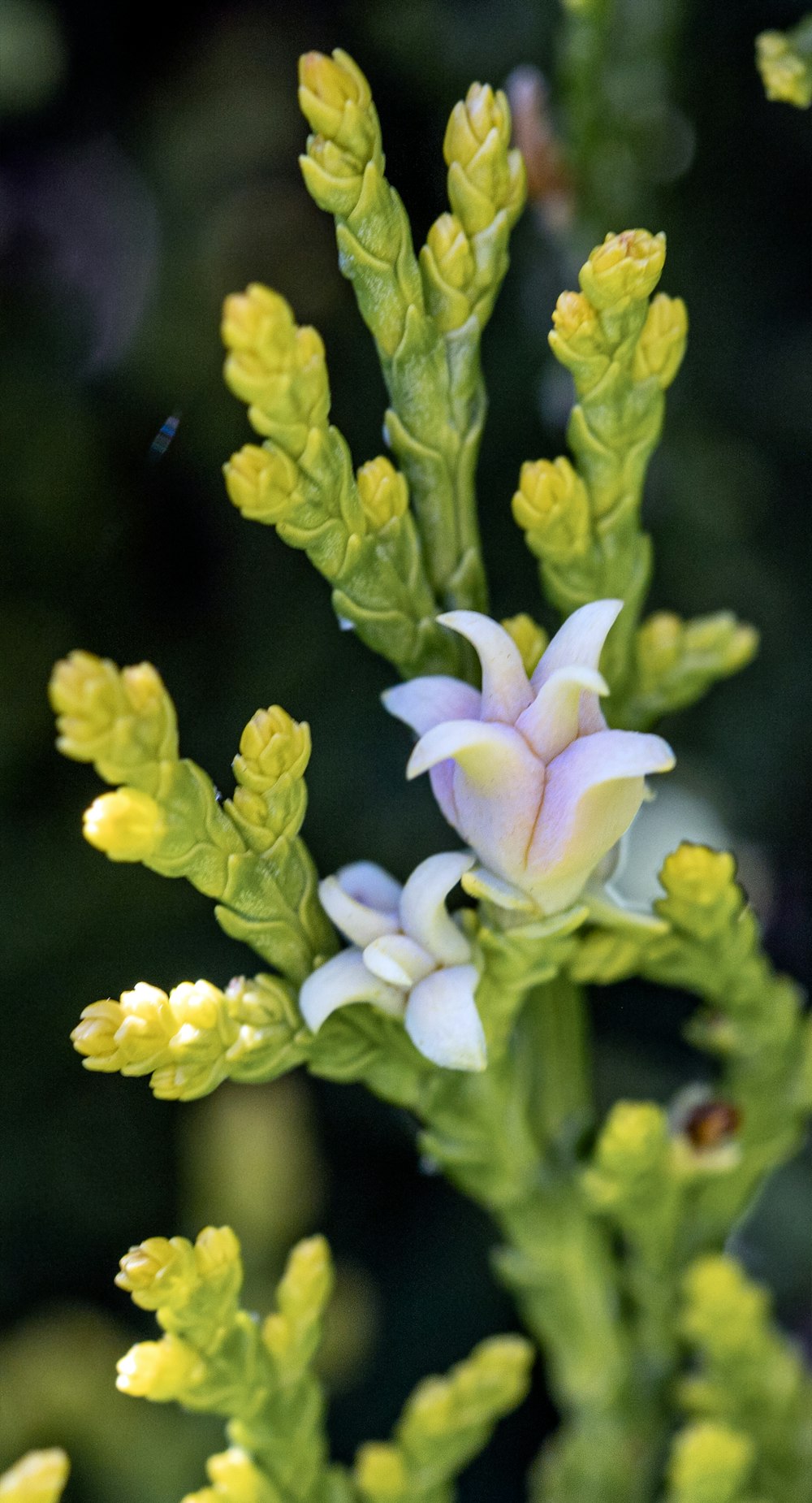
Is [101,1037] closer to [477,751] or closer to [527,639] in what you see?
[477,751]

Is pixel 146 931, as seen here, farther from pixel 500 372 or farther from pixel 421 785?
pixel 500 372

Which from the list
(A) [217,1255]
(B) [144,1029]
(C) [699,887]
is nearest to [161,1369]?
(A) [217,1255]

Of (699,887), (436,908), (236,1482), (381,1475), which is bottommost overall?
(381,1475)

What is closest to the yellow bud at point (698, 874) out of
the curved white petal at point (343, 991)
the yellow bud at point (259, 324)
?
Result: the curved white petal at point (343, 991)

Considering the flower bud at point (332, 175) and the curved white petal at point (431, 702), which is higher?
the flower bud at point (332, 175)

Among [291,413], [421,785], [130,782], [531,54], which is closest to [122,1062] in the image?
[130,782]

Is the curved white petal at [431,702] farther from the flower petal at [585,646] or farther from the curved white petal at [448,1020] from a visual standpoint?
the curved white petal at [448,1020]

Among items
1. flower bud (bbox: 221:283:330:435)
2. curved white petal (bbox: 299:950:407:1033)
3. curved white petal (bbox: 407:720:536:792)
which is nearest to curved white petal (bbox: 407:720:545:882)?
curved white petal (bbox: 407:720:536:792)
